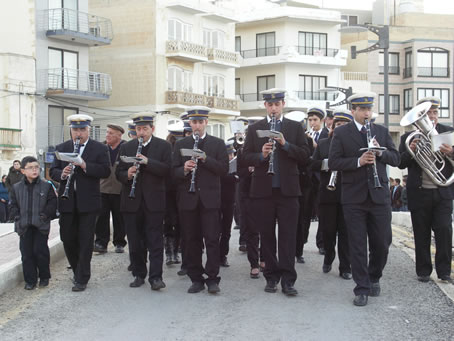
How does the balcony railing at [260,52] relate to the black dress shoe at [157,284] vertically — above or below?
above

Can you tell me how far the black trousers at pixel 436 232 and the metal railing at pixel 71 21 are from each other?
102 ft

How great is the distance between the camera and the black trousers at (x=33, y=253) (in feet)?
30.2

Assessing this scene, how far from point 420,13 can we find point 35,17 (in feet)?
119

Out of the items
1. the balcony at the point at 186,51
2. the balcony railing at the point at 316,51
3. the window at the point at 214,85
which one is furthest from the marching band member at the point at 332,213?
the balcony railing at the point at 316,51

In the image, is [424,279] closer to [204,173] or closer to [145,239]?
[204,173]

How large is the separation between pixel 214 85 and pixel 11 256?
38.1m

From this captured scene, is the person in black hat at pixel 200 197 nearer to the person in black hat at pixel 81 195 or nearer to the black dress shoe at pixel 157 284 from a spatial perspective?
the black dress shoe at pixel 157 284

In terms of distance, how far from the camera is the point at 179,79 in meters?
45.0

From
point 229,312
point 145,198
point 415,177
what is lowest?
point 229,312

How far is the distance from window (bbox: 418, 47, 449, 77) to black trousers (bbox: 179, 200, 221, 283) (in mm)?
50670

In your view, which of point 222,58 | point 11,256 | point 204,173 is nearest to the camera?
point 204,173

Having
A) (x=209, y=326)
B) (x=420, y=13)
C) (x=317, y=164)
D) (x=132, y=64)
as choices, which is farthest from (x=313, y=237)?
(x=420, y=13)

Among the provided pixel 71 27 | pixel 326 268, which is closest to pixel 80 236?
pixel 326 268

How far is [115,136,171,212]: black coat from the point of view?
9.12m
